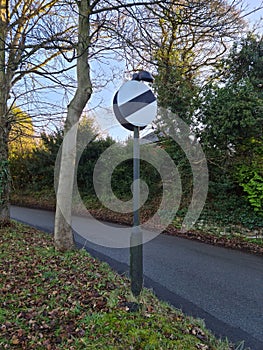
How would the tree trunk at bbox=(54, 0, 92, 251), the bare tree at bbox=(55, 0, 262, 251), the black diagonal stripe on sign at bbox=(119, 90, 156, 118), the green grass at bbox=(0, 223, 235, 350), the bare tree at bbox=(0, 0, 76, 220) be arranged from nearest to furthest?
the green grass at bbox=(0, 223, 235, 350), the black diagonal stripe on sign at bbox=(119, 90, 156, 118), the bare tree at bbox=(55, 0, 262, 251), the tree trunk at bbox=(54, 0, 92, 251), the bare tree at bbox=(0, 0, 76, 220)

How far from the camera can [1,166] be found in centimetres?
668

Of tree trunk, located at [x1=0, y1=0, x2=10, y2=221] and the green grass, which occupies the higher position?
tree trunk, located at [x1=0, y1=0, x2=10, y2=221]

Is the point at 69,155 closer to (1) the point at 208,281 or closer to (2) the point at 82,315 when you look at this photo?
(2) the point at 82,315

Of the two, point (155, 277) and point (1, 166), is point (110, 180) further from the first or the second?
point (155, 277)

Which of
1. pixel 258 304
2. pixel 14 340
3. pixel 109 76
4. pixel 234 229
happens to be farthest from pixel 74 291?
pixel 109 76

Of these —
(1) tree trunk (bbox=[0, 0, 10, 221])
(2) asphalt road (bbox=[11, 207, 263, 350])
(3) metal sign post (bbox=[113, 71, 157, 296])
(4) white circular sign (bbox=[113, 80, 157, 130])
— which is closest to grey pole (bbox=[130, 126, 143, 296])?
(3) metal sign post (bbox=[113, 71, 157, 296])

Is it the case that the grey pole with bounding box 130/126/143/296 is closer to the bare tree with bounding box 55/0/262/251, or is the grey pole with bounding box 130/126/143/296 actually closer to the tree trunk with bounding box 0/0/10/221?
the bare tree with bounding box 55/0/262/251

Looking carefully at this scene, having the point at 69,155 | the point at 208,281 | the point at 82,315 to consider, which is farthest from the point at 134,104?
the point at 208,281

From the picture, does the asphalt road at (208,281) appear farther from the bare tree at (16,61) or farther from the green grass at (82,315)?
the bare tree at (16,61)

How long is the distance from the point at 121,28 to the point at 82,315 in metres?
4.84

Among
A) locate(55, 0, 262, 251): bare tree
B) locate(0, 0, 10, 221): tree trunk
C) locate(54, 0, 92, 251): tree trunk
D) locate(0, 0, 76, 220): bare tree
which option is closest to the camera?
locate(55, 0, 262, 251): bare tree

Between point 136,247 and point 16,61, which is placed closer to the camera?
point 136,247

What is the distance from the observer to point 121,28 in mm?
4969

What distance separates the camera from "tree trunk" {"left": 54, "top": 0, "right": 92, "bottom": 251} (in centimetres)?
460
